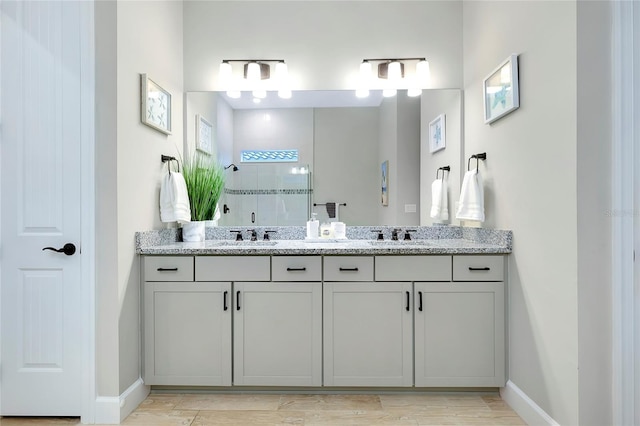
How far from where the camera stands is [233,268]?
223cm

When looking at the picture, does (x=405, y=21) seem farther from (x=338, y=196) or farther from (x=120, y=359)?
(x=120, y=359)

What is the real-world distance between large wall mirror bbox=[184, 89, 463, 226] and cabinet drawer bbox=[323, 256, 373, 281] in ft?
2.18

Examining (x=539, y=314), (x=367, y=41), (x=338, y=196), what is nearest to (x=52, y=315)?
(x=338, y=196)

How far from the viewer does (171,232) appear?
2570mm

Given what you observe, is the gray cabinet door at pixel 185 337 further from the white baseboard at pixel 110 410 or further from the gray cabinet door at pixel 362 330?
the gray cabinet door at pixel 362 330

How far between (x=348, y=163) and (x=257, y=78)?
913 millimetres

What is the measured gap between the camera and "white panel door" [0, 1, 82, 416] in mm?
1975

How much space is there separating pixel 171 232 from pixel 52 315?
81 cm

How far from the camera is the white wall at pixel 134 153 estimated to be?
6.61 ft

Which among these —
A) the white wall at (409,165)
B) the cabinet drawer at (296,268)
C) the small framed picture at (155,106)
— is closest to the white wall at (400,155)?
the white wall at (409,165)

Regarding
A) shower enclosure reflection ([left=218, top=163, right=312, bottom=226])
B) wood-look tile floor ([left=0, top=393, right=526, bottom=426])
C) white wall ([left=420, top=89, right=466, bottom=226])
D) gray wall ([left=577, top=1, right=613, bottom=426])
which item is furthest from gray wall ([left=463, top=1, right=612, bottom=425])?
shower enclosure reflection ([left=218, top=163, right=312, bottom=226])

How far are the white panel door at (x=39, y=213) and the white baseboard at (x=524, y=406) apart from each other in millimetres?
2327

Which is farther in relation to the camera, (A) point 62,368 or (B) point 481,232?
(B) point 481,232

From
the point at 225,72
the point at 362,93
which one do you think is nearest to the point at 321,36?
the point at 362,93
